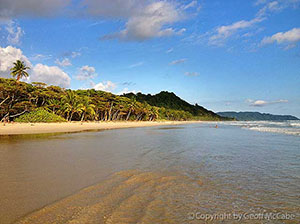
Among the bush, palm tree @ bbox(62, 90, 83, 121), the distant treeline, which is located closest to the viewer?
the distant treeline

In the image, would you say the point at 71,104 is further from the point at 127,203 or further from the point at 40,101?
the point at 127,203

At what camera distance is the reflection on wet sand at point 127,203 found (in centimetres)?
331

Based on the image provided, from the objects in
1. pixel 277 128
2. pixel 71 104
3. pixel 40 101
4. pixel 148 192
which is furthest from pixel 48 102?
pixel 277 128

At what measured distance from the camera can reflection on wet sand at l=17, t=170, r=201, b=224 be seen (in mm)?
3307

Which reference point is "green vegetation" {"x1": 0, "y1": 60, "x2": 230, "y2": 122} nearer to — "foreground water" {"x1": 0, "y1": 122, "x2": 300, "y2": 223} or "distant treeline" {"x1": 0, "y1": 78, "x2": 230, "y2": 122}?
"distant treeline" {"x1": 0, "y1": 78, "x2": 230, "y2": 122}

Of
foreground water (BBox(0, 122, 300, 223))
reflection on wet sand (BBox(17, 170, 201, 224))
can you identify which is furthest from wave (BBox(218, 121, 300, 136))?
reflection on wet sand (BBox(17, 170, 201, 224))

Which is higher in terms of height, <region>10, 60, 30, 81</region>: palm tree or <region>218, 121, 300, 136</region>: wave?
<region>10, 60, 30, 81</region>: palm tree

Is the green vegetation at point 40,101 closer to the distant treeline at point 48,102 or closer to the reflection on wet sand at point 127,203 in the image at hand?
the distant treeline at point 48,102

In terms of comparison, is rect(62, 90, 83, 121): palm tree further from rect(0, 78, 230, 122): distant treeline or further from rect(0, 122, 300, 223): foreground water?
rect(0, 122, 300, 223): foreground water

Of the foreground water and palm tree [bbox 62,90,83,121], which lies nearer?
the foreground water

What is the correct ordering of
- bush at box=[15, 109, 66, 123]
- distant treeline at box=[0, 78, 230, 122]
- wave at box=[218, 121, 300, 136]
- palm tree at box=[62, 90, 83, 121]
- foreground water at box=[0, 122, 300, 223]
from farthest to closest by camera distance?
palm tree at box=[62, 90, 83, 121]
bush at box=[15, 109, 66, 123]
distant treeline at box=[0, 78, 230, 122]
wave at box=[218, 121, 300, 136]
foreground water at box=[0, 122, 300, 223]

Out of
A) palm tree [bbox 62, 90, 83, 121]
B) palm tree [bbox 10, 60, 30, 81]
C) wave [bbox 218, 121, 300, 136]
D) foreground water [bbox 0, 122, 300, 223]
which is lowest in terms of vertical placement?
foreground water [bbox 0, 122, 300, 223]

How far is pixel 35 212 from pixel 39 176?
9.01 feet

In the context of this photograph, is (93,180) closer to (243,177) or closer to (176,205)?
(176,205)
